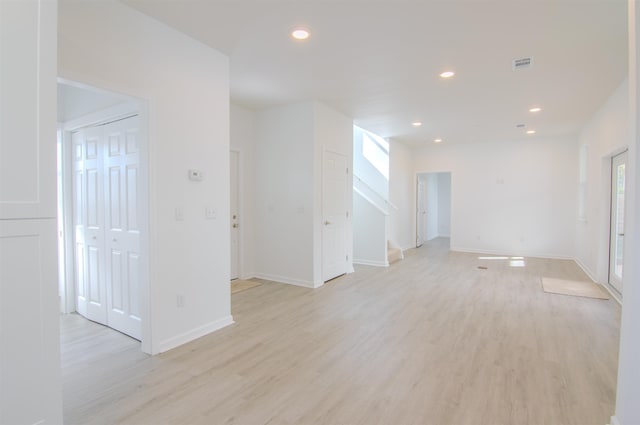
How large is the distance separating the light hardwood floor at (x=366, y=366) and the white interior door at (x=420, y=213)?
4.83 m

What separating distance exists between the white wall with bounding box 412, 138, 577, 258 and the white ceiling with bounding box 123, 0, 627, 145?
2296 millimetres

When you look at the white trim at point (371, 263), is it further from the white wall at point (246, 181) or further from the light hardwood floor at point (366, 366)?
the white wall at point (246, 181)

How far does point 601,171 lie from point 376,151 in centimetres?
429

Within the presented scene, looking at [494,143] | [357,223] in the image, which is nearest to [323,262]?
[357,223]

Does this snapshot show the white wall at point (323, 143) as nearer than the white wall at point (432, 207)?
Yes

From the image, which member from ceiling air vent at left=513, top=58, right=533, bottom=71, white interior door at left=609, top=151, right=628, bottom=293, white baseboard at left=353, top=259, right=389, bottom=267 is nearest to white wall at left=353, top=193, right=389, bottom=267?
white baseboard at left=353, top=259, right=389, bottom=267

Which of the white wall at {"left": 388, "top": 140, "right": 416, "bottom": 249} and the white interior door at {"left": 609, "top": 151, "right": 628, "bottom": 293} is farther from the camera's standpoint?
the white wall at {"left": 388, "top": 140, "right": 416, "bottom": 249}

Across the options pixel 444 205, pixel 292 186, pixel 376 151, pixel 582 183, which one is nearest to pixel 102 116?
pixel 292 186

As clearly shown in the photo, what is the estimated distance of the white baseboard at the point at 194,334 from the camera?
2.75 m

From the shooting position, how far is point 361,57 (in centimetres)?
332

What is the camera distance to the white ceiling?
2492mm

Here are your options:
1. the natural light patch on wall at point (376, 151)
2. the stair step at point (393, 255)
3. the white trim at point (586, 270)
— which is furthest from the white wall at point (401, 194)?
the white trim at point (586, 270)

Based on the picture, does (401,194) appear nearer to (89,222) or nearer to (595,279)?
(595,279)

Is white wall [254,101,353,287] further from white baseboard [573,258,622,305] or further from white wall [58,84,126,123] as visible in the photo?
white baseboard [573,258,622,305]
